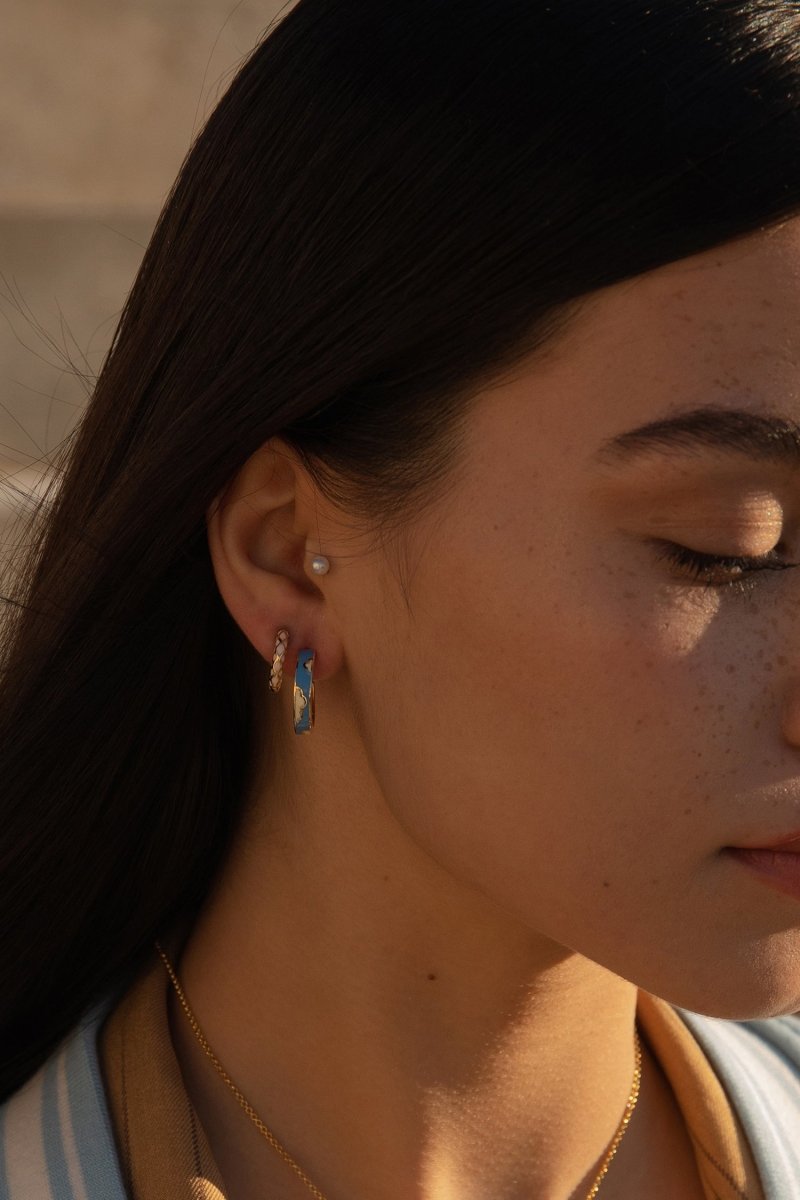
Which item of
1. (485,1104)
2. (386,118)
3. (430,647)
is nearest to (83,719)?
(430,647)

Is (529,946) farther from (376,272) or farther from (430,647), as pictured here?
(376,272)

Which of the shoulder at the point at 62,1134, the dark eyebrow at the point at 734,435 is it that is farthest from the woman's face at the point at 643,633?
the shoulder at the point at 62,1134

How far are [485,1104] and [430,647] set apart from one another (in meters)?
0.48

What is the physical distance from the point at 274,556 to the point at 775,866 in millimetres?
535

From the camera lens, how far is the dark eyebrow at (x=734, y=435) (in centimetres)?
127

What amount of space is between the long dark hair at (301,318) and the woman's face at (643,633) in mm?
57

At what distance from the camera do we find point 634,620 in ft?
4.28

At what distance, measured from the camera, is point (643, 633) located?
1304 millimetres

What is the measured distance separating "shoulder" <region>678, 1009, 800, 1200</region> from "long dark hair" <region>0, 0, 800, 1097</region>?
0.58 m

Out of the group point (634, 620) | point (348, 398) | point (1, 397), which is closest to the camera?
point (634, 620)

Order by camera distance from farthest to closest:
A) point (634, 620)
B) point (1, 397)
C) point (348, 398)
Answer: point (1, 397)
point (348, 398)
point (634, 620)

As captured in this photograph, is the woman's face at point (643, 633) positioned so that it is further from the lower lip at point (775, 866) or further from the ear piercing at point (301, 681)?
the ear piercing at point (301, 681)

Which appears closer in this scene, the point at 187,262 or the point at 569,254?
the point at 569,254

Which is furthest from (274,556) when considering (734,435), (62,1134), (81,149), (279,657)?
(81,149)
